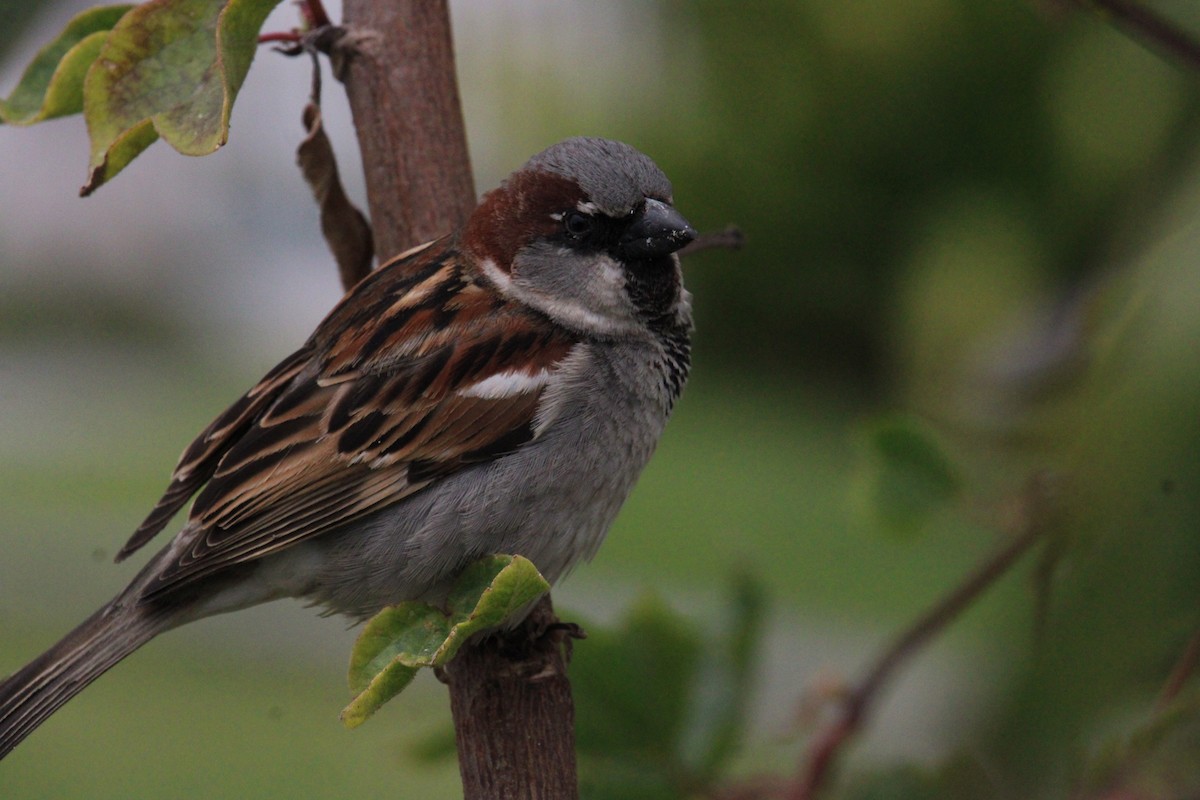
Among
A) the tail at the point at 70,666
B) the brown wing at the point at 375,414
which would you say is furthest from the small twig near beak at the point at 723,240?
the tail at the point at 70,666

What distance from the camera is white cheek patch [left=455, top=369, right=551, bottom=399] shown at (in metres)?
0.95

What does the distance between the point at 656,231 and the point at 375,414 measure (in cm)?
25

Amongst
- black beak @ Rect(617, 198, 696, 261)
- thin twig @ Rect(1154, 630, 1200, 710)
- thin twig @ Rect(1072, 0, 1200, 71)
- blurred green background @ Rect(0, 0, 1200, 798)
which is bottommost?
blurred green background @ Rect(0, 0, 1200, 798)

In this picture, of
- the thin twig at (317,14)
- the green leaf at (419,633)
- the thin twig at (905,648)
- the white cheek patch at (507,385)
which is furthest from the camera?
the white cheek patch at (507,385)

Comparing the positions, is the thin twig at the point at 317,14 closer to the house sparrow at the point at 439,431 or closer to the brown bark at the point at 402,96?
the brown bark at the point at 402,96

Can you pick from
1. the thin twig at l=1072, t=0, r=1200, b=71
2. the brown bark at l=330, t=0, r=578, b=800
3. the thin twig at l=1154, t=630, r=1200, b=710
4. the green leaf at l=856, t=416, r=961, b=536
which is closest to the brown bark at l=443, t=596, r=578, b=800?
the brown bark at l=330, t=0, r=578, b=800

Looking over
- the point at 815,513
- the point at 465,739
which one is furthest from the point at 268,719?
the point at 465,739

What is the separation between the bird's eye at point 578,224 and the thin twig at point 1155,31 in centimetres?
47

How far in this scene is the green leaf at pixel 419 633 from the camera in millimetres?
578

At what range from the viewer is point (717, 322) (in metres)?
2.23

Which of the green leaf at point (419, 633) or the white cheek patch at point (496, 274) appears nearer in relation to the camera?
the green leaf at point (419, 633)

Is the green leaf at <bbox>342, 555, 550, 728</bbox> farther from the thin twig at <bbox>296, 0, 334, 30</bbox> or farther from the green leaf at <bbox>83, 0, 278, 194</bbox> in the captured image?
the thin twig at <bbox>296, 0, 334, 30</bbox>

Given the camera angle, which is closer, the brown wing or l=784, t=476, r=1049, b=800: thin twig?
l=784, t=476, r=1049, b=800: thin twig

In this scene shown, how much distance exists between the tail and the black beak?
0.44 meters
